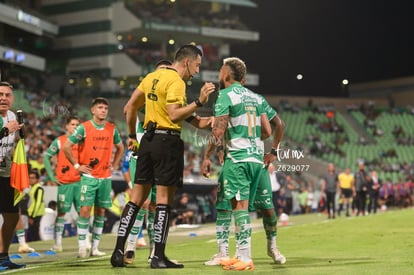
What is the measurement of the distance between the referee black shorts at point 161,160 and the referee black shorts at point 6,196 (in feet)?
5.95

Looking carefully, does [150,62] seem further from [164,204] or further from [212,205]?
[164,204]

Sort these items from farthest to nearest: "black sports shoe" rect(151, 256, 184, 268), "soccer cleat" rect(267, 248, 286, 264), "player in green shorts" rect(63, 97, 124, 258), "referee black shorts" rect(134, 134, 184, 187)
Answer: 1. "player in green shorts" rect(63, 97, 124, 258)
2. "soccer cleat" rect(267, 248, 286, 264)
3. "referee black shorts" rect(134, 134, 184, 187)
4. "black sports shoe" rect(151, 256, 184, 268)

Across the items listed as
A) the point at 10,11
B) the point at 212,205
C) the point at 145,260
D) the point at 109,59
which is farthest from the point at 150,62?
the point at 145,260

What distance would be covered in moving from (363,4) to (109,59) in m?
23.6

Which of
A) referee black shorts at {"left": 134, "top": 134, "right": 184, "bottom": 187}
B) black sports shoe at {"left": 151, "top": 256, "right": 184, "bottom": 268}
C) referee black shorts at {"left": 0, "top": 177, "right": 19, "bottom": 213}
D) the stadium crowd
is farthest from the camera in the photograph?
the stadium crowd

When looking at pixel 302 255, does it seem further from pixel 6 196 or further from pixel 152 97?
pixel 6 196

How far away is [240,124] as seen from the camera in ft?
29.1

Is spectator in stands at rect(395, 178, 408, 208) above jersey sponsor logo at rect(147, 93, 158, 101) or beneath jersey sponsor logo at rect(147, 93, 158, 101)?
beneath

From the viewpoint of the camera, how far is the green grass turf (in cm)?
866

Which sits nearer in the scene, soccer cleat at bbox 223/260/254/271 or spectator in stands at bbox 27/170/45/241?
soccer cleat at bbox 223/260/254/271

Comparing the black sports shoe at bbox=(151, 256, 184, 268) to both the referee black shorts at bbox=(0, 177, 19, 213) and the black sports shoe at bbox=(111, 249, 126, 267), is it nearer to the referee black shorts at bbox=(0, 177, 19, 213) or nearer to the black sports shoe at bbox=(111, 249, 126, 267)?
the black sports shoe at bbox=(111, 249, 126, 267)

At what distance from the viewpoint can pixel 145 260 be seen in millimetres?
10414

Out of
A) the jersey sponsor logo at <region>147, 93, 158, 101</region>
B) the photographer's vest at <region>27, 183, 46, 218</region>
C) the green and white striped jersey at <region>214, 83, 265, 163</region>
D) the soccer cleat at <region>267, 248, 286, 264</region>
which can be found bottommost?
the soccer cleat at <region>267, 248, 286, 264</region>

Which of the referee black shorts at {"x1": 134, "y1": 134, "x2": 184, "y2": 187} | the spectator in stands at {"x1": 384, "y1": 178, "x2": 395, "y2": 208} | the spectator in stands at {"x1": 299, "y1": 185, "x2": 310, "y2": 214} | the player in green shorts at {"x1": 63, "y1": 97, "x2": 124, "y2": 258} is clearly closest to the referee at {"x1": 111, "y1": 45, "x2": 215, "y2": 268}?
the referee black shorts at {"x1": 134, "y1": 134, "x2": 184, "y2": 187}
